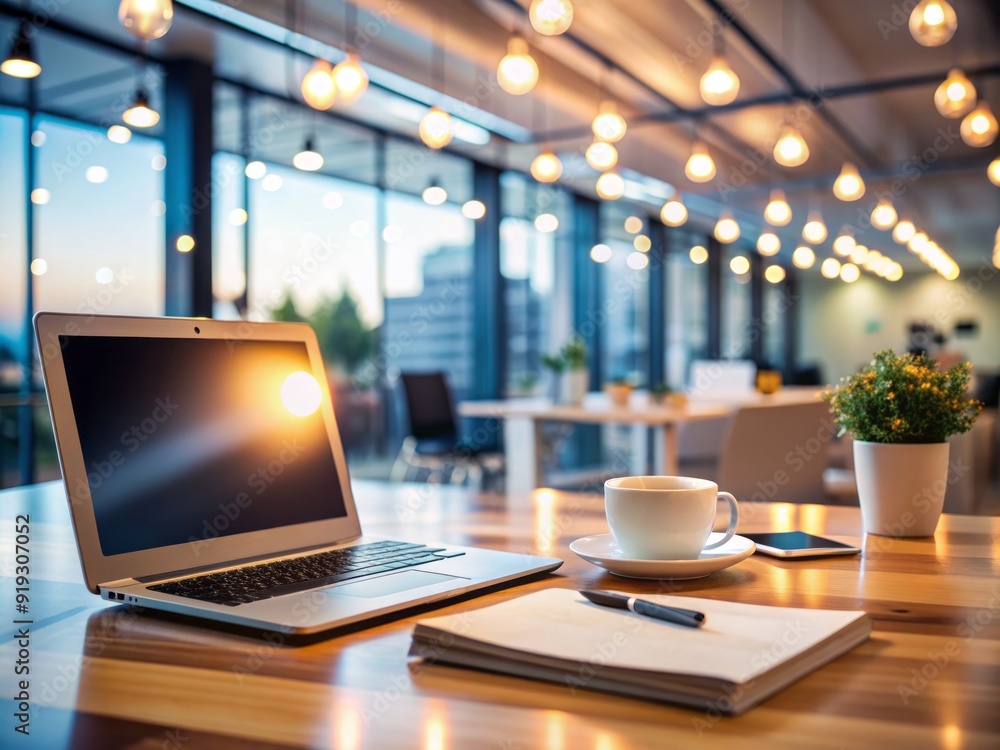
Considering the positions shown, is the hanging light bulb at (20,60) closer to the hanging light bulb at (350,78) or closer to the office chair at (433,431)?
the hanging light bulb at (350,78)

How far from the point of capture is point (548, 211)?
28.4 feet

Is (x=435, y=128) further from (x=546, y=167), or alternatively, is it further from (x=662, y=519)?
(x=662, y=519)

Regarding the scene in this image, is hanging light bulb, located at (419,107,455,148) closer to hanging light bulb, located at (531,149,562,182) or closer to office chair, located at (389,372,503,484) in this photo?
hanging light bulb, located at (531,149,562,182)

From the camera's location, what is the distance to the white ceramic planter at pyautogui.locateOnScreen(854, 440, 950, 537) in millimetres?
1175

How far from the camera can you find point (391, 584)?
87 centimetres

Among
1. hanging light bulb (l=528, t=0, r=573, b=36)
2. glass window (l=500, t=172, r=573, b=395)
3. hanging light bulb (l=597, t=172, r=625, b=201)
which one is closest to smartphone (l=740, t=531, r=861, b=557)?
hanging light bulb (l=528, t=0, r=573, b=36)

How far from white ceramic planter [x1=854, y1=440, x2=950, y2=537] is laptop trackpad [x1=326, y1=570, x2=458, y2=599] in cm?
62

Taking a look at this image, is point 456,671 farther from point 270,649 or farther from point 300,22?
point 300,22

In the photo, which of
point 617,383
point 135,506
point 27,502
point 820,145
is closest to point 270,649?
point 135,506

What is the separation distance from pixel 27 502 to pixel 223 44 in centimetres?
396

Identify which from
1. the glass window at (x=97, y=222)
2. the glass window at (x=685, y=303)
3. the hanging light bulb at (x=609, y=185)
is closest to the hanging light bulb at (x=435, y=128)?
the hanging light bulb at (x=609, y=185)

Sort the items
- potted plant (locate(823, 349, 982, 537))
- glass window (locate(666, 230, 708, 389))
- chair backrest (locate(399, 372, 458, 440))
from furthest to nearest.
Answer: glass window (locate(666, 230, 708, 389)), chair backrest (locate(399, 372, 458, 440)), potted plant (locate(823, 349, 982, 537))

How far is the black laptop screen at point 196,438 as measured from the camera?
901 mm

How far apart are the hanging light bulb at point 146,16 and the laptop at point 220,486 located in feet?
4.57
